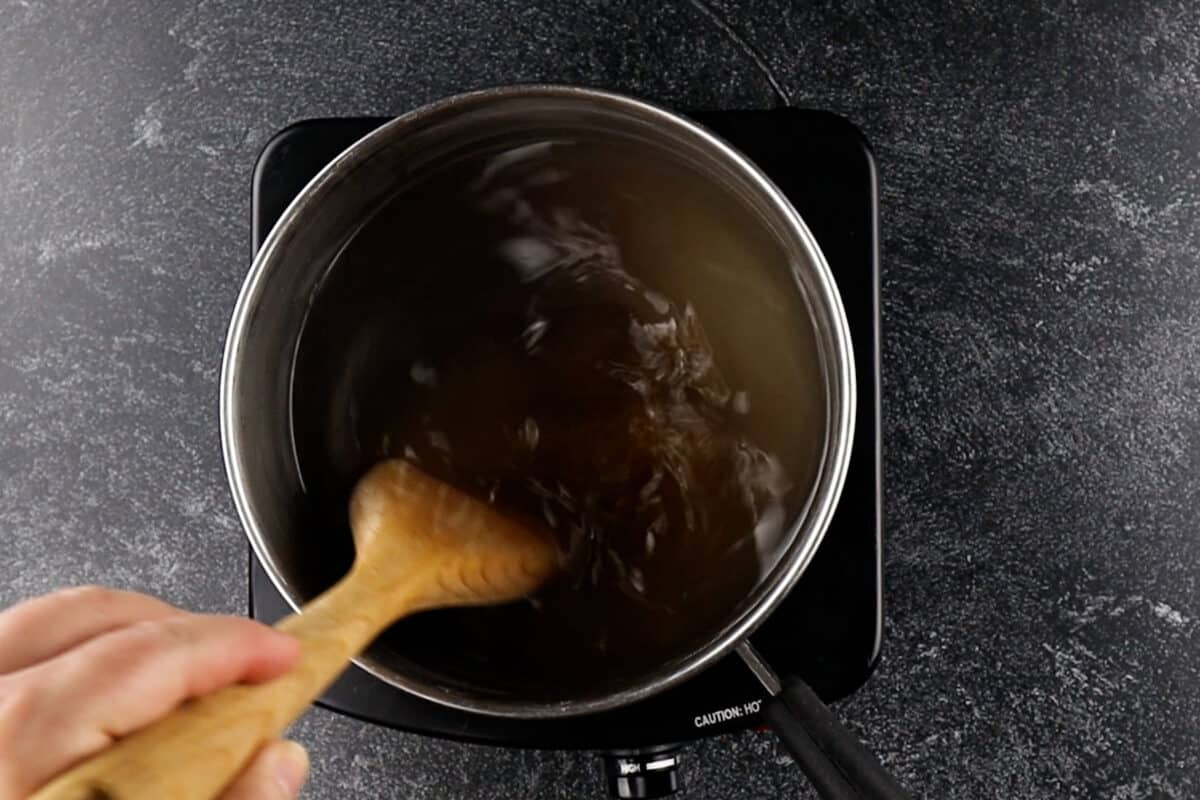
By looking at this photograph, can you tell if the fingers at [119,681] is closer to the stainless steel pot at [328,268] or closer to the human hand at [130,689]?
the human hand at [130,689]

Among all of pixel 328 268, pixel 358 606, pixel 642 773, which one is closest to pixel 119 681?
pixel 358 606

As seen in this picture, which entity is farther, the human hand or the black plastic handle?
the black plastic handle

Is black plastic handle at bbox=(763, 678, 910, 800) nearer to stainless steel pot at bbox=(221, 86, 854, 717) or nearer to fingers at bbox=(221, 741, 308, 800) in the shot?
stainless steel pot at bbox=(221, 86, 854, 717)

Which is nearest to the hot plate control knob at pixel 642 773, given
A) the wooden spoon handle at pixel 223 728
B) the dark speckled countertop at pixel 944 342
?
the dark speckled countertop at pixel 944 342

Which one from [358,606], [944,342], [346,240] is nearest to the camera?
[358,606]

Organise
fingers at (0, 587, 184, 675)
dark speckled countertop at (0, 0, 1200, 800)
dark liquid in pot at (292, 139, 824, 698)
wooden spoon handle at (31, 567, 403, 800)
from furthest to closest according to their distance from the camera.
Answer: dark speckled countertop at (0, 0, 1200, 800) → dark liquid in pot at (292, 139, 824, 698) → fingers at (0, 587, 184, 675) → wooden spoon handle at (31, 567, 403, 800)

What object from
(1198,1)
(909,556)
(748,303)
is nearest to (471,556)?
(748,303)

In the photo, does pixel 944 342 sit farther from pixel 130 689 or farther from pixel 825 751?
pixel 130 689

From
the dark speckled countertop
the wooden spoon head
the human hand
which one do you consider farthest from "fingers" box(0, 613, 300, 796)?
the dark speckled countertop
